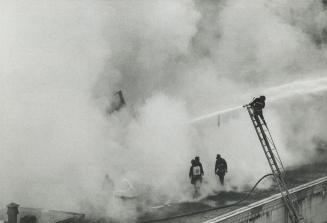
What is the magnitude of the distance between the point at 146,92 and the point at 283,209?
745cm

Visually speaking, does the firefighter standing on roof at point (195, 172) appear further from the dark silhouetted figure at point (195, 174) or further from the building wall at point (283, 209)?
the building wall at point (283, 209)

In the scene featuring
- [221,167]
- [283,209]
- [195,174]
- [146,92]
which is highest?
[146,92]

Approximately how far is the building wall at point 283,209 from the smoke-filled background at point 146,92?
197 cm

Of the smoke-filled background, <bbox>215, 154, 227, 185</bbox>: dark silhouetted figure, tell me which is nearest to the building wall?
<bbox>215, 154, 227, 185</bbox>: dark silhouetted figure

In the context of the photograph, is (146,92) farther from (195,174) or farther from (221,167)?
(195,174)

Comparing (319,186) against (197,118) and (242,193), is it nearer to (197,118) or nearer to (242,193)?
(242,193)

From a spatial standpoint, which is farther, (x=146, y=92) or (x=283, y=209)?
(x=146, y=92)

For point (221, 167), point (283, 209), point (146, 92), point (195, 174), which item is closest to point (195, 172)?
point (195, 174)

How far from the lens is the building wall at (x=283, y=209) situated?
7.91 m

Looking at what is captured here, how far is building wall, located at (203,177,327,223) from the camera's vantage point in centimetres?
791

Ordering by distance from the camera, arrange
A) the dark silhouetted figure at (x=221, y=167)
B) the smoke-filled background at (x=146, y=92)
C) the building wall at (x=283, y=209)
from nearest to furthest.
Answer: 1. the building wall at (x=283, y=209)
2. the smoke-filled background at (x=146, y=92)
3. the dark silhouetted figure at (x=221, y=167)

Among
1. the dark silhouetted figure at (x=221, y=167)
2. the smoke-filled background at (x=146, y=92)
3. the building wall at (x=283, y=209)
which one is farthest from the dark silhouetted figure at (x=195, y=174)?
the building wall at (x=283, y=209)

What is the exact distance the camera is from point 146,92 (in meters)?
15.1

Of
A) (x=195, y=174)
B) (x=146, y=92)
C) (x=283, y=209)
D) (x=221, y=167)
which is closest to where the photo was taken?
(x=283, y=209)
